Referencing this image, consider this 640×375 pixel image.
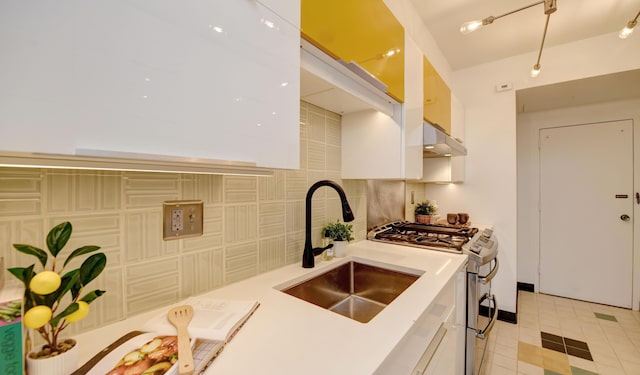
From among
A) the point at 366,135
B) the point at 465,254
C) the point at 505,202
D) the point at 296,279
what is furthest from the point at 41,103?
the point at 505,202

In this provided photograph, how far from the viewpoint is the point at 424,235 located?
5.98ft

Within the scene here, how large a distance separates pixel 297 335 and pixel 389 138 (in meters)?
1.05

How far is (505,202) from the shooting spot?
8.31 ft

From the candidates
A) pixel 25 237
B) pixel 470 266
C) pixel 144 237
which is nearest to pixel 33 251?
pixel 25 237

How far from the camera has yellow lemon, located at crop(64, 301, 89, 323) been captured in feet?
1.48

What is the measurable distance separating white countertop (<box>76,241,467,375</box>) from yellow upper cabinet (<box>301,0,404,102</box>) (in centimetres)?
83

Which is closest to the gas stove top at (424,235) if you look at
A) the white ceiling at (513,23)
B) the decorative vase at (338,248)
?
the decorative vase at (338,248)

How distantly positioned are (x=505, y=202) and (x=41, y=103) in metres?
3.12

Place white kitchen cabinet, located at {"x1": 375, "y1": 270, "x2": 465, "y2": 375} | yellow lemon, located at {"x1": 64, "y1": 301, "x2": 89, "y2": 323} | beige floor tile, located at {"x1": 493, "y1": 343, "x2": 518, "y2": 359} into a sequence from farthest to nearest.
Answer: beige floor tile, located at {"x1": 493, "y1": 343, "x2": 518, "y2": 359}, white kitchen cabinet, located at {"x1": 375, "y1": 270, "x2": 465, "y2": 375}, yellow lemon, located at {"x1": 64, "y1": 301, "x2": 89, "y2": 323}

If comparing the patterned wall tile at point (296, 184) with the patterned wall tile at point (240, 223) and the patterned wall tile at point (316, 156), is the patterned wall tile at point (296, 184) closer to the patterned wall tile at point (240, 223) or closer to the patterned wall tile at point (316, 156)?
the patterned wall tile at point (316, 156)

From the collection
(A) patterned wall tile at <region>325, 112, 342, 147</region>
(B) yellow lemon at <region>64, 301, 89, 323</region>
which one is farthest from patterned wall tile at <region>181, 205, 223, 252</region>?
(A) patterned wall tile at <region>325, 112, 342, 147</region>

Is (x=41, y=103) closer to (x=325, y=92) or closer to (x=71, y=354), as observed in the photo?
(x=71, y=354)

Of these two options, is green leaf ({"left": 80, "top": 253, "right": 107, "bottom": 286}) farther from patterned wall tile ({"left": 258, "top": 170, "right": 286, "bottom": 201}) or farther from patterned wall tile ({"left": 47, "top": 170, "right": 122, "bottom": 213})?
patterned wall tile ({"left": 258, "top": 170, "right": 286, "bottom": 201})

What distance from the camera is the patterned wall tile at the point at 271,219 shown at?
1.06 m
